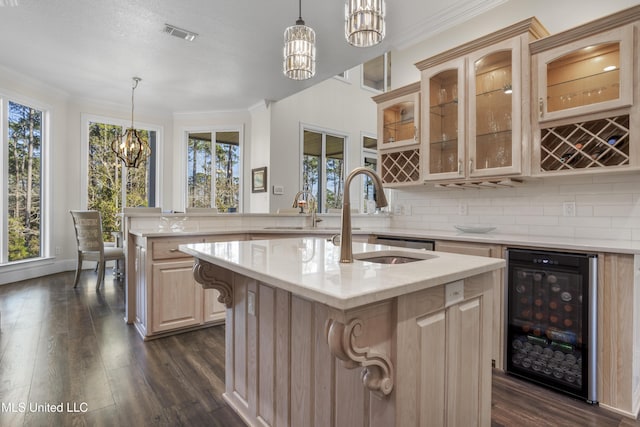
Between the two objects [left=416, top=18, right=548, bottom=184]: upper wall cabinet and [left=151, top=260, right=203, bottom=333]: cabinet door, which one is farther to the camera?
[left=151, top=260, right=203, bottom=333]: cabinet door

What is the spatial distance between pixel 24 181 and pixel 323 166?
463 centimetres

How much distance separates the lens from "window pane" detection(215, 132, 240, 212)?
20.9 ft

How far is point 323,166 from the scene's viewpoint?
6.23m

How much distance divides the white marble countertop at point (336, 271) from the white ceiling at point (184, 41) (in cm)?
245

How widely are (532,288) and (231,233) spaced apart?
2425 mm

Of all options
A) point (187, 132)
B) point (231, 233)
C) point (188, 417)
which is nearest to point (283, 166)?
point (187, 132)

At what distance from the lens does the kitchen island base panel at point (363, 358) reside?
38.6 inches

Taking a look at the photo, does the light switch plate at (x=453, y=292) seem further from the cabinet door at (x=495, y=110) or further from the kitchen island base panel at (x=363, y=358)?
the cabinet door at (x=495, y=110)

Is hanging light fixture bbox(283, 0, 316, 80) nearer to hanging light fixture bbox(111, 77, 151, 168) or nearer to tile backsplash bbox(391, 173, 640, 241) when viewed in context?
tile backsplash bbox(391, 173, 640, 241)

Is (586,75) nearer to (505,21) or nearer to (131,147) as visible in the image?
(505,21)

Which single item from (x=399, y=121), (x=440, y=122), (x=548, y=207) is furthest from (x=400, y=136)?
(x=548, y=207)

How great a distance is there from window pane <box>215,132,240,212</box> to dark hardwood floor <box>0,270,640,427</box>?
3.45 metres

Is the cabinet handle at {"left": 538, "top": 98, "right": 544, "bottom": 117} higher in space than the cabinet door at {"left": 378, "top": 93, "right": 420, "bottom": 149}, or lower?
lower

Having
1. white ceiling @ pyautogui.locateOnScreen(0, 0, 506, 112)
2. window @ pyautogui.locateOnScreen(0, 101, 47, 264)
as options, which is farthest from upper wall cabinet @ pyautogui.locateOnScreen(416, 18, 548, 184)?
window @ pyautogui.locateOnScreen(0, 101, 47, 264)
